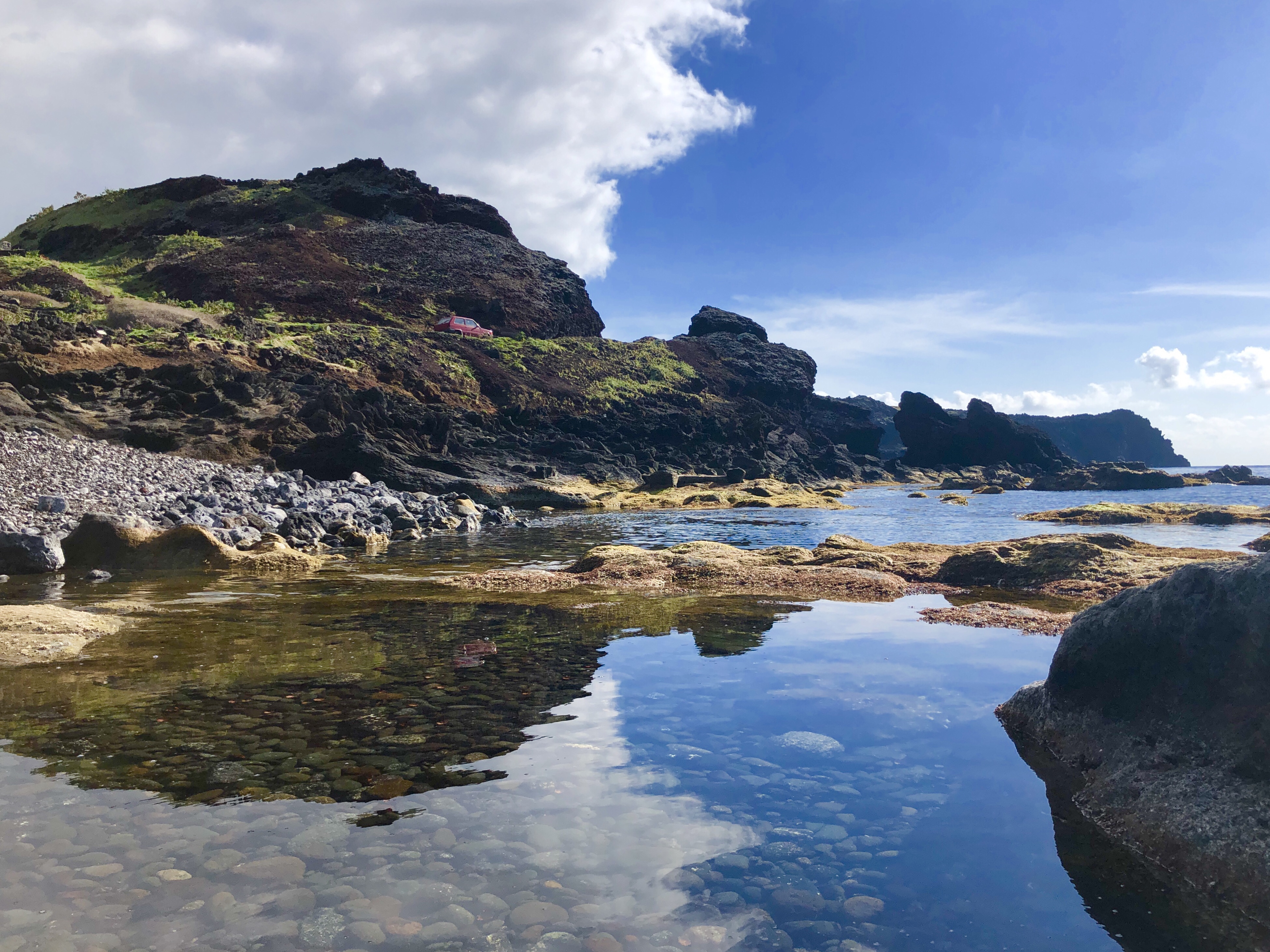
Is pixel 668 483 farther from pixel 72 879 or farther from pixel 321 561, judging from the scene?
pixel 72 879

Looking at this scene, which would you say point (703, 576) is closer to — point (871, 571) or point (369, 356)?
point (871, 571)

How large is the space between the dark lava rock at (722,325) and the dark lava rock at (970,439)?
38.1 m

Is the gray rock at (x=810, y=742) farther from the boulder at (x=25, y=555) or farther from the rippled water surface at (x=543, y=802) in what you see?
the boulder at (x=25, y=555)

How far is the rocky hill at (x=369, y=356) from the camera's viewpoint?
43.2 metres

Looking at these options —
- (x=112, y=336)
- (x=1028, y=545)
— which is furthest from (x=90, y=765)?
(x=112, y=336)

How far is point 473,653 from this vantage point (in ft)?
33.9

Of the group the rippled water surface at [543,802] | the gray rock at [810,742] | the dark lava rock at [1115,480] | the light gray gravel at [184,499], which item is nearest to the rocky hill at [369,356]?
the light gray gravel at [184,499]

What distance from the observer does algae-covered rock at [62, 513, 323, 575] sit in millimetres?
18609

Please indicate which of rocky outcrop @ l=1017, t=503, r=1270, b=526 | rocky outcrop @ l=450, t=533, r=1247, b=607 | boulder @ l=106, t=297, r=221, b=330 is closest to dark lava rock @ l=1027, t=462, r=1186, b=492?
rocky outcrop @ l=1017, t=503, r=1270, b=526

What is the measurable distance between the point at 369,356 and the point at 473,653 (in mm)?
61140

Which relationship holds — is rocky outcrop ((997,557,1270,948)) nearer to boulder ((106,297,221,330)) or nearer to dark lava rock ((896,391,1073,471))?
boulder ((106,297,221,330))

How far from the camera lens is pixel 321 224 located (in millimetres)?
99938

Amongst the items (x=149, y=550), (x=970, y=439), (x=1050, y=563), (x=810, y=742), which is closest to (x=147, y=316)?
(x=149, y=550)

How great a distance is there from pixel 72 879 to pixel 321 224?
111 meters
